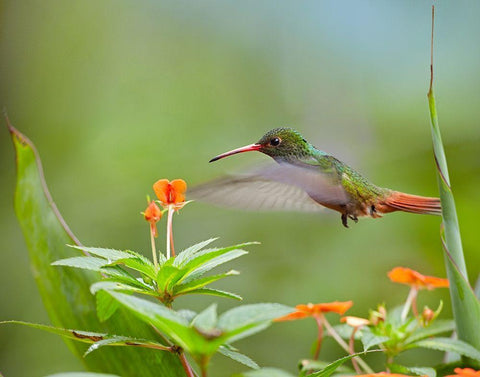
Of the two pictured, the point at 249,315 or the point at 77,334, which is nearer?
the point at 249,315

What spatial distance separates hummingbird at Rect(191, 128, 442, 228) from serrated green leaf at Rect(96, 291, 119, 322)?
23 cm

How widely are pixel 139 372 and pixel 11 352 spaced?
1.88 metres

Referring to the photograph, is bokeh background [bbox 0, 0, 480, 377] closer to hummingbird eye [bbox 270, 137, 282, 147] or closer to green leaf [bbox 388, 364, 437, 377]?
hummingbird eye [bbox 270, 137, 282, 147]

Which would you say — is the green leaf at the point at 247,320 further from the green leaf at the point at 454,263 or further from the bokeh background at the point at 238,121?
the bokeh background at the point at 238,121

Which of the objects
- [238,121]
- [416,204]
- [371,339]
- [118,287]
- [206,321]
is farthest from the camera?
[238,121]

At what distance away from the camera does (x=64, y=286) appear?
0.89 meters

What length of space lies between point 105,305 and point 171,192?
16 cm

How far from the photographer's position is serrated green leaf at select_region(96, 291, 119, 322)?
0.71 metres

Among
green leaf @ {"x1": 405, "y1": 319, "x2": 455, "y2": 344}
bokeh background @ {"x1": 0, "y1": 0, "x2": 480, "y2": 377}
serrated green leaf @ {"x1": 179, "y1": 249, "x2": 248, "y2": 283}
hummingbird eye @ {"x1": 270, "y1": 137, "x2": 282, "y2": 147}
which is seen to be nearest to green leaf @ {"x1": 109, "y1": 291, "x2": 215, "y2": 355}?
serrated green leaf @ {"x1": 179, "y1": 249, "x2": 248, "y2": 283}

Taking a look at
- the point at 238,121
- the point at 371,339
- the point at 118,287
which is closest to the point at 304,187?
the point at 371,339

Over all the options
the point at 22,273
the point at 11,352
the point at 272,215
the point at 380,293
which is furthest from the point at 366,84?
the point at 11,352

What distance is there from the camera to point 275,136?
1.08 m

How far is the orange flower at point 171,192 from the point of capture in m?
0.76

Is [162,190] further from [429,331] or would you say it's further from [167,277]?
[429,331]
